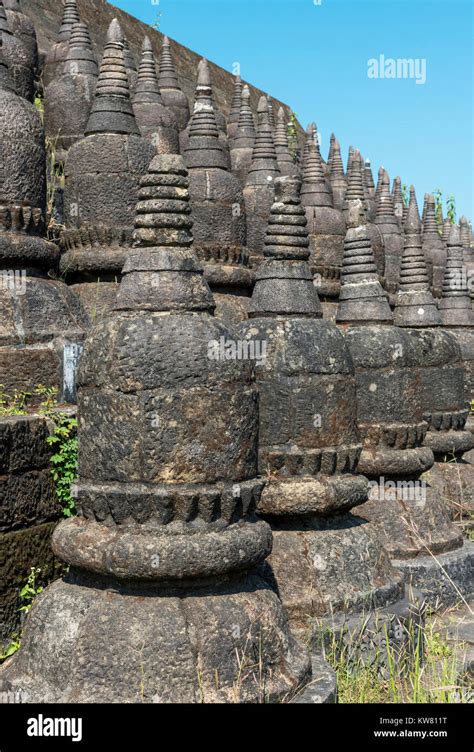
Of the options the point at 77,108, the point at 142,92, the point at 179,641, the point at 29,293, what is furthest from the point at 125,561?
the point at 142,92

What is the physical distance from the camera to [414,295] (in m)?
7.31

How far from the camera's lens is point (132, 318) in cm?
364

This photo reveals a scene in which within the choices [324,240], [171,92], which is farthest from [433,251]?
[324,240]

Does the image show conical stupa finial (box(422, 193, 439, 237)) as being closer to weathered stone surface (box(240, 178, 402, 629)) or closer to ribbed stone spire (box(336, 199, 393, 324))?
ribbed stone spire (box(336, 199, 393, 324))

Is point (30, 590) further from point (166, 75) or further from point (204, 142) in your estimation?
point (166, 75)

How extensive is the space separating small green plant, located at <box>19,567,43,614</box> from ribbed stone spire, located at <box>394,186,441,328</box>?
3794 millimetres

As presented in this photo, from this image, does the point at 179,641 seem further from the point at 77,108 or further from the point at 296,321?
the point at 77,108

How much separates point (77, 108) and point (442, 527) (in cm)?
629

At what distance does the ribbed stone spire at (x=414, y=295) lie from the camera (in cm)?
728

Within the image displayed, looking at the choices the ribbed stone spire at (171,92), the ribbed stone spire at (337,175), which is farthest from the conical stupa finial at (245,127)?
the ribbed stone spire at (337,175)

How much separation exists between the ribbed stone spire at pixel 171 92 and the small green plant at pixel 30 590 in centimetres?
946

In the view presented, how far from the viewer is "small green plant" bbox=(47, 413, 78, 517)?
4633 mm

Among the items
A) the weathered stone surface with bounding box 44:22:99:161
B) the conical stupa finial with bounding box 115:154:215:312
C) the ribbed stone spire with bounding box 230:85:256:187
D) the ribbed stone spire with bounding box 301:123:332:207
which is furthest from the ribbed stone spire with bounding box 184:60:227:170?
the conical stupa finial with bounding box 115:154:215:312

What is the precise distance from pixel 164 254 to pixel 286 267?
143 cm
